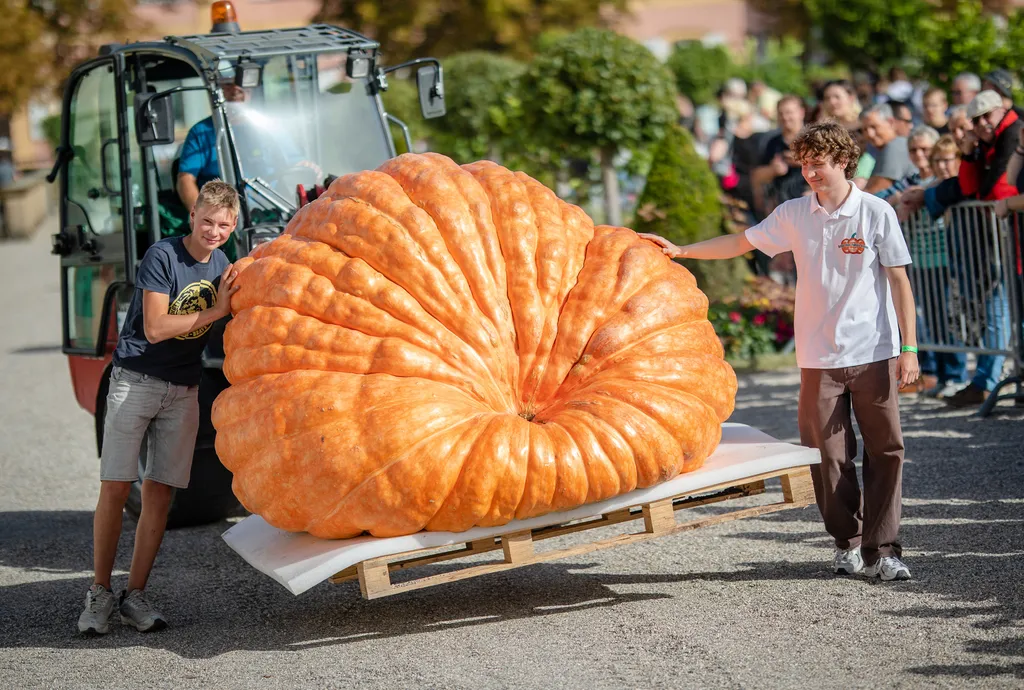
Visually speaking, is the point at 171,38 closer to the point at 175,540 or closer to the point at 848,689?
the point at 175,540

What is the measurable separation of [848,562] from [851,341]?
94cm

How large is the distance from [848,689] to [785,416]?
4.93m

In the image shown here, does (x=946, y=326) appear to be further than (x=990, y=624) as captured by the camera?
Yes

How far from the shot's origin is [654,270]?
5195mm

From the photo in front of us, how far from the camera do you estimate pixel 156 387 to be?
528 cm

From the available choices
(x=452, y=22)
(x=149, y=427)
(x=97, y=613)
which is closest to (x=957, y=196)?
(x=149, y=427)

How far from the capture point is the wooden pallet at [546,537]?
182 inches

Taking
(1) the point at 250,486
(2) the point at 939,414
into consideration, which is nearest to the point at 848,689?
(1) the point at 250,486

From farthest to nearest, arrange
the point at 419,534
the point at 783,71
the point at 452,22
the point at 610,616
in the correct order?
1. the point at 783,71
2. the point at 452,22
3. the point at 610,616
4. the point at 419,534

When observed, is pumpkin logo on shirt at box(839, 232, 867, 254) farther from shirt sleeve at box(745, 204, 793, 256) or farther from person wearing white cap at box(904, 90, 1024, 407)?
person wearing white cap at box(904, 90, 1024, 407)

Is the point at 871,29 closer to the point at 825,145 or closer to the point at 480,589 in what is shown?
the point at 825,145

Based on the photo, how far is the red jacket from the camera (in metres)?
8.03

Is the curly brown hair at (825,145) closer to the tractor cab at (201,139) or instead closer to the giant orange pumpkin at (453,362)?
the giant orange pumpkin at (453,362)

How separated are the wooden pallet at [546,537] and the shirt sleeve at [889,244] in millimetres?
935
